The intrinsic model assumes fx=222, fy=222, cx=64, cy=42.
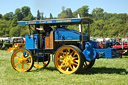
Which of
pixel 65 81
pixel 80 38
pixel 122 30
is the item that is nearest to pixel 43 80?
pixel 65 81

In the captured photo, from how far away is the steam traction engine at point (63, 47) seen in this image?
825 centimetres

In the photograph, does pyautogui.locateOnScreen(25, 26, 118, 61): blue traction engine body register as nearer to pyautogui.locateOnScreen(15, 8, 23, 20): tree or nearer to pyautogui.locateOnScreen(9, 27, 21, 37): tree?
pyautogui.locateOnScreen(9, 27, 21, 37): tree

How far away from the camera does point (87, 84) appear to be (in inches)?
264

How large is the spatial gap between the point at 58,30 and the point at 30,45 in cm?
145

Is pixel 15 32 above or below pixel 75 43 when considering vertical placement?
A: below

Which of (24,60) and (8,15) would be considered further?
(8,15)

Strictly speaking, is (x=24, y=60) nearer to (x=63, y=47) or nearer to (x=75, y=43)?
(x=63, y=47)

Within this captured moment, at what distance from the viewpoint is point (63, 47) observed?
8.39 meters

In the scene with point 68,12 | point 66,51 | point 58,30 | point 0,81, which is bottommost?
point 0,81

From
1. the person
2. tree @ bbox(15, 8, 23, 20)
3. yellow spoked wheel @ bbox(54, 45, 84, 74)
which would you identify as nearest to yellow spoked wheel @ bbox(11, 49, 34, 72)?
the person

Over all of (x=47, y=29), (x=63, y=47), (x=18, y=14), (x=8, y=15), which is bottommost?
(x=63, y=47)

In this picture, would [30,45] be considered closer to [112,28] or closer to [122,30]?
[122,30]

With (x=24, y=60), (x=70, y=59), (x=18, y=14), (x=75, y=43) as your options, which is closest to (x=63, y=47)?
(x=70, y=59)

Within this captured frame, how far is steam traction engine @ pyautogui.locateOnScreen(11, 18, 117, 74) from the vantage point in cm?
825
